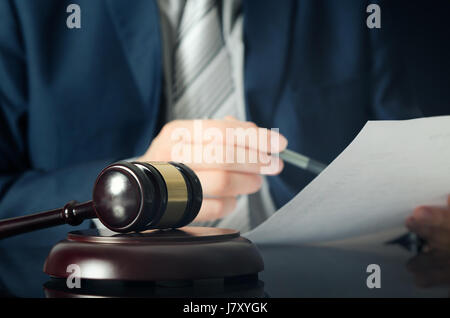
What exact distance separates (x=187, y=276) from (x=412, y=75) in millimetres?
1044

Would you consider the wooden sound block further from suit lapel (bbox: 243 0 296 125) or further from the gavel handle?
suit lapel (bbox: 243 0 296 125)

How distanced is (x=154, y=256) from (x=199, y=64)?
0.83 metres

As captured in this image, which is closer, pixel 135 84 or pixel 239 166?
pixel 239 166

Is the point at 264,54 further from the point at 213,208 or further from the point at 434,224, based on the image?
the point at 434,224

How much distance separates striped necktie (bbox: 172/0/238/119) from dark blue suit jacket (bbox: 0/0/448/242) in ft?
0.24

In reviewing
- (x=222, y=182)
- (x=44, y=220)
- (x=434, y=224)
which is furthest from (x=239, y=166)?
(x=44, y=220)

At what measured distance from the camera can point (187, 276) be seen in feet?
0.94

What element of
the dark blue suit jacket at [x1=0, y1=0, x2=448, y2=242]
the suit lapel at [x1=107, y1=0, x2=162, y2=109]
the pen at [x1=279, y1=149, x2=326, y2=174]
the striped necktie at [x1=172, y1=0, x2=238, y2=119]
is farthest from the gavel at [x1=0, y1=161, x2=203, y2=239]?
the striped necktie at [x1=172, y1=0, x2=238, y2=119]

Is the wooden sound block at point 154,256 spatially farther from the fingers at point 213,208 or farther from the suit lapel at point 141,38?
the suit lapel at point 141,38

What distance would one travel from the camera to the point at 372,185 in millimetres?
393

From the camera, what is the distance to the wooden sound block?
11.2 inches

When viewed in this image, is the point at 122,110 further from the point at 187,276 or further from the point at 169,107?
the point at 187,276

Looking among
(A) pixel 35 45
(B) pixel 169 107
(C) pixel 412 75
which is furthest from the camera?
(C) pixel 412 75

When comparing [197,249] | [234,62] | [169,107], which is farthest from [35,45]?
[197,249]
